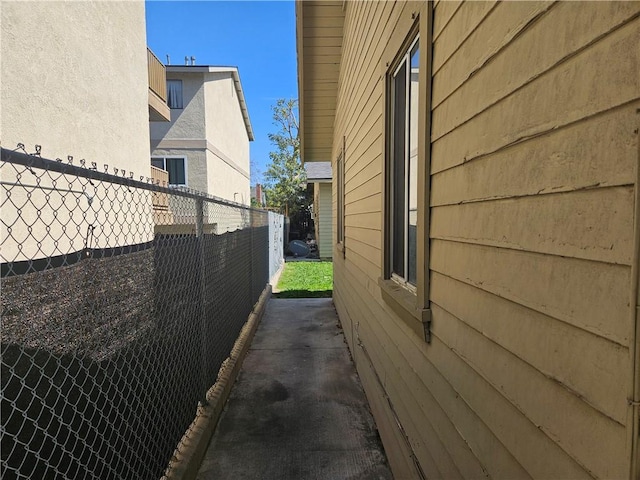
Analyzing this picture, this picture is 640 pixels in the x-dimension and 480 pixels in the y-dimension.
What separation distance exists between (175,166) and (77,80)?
8991 mm

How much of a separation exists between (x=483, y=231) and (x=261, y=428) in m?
2.68

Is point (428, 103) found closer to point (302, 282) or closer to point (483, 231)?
point (483, 231)

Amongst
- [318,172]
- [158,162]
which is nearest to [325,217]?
[318,172]

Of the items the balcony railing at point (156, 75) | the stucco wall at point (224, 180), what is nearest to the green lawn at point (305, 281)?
the stucco wall at point (224, 180)

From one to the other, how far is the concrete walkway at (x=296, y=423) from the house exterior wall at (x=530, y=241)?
99cm

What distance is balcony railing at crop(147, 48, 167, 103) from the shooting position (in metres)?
11.0

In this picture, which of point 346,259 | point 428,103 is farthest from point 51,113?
point 428,103

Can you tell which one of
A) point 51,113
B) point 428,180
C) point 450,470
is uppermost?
point 51,113

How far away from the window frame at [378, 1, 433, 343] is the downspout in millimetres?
1144

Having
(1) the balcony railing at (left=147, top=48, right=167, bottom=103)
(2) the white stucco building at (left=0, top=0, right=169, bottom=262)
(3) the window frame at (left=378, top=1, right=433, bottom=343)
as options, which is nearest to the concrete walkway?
(3) the window frame at (left=378, top=1, right=433, bottom=343)

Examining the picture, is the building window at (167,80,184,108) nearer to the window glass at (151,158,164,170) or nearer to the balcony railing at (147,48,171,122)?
the window glass at (151,158,164,170)

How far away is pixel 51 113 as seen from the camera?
550 cm

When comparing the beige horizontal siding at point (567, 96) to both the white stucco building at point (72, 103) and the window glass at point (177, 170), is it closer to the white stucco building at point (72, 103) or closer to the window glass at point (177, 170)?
the white stucco building at point (72, 103)

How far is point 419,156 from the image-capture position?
1.98 m
